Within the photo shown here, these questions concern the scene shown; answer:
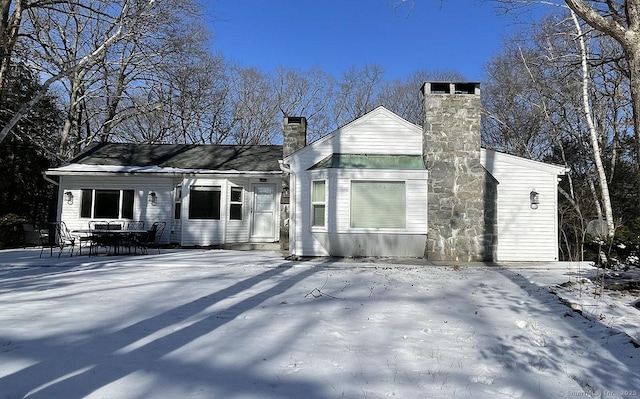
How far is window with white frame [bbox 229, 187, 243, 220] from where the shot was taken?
567 inches

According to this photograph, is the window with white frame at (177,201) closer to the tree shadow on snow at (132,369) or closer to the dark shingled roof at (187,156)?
the dark shingled roof at (187,156)

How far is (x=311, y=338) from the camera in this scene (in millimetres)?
4125

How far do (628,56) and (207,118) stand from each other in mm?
24813

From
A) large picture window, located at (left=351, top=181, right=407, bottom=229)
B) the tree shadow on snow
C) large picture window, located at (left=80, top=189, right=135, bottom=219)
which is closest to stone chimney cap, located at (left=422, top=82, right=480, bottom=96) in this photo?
large picture window, located at (left=351, top=181, right=407, bottom=229)

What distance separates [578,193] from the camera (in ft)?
61.6

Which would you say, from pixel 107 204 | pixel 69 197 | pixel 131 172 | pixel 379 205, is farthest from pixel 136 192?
pixel 379 205

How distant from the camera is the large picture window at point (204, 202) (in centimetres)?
1435

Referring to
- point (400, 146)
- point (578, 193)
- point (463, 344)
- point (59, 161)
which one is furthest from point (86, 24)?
point (578, 193)

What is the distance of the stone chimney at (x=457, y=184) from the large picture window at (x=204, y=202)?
291 inches

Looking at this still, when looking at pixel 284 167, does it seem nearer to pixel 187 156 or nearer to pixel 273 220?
pixel 273 220

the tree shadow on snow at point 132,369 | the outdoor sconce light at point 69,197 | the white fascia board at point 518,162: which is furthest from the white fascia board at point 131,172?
the tree shadow on snow at point 132,369

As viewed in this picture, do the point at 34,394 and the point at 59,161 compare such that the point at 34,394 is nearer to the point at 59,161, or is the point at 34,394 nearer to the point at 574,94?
the point at 59,161

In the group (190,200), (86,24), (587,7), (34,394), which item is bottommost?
(34,394)

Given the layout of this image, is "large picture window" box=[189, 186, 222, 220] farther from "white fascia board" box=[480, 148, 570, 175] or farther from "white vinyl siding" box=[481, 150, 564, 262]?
"white vinyl siding" box=[481, 150, 564, 262]
